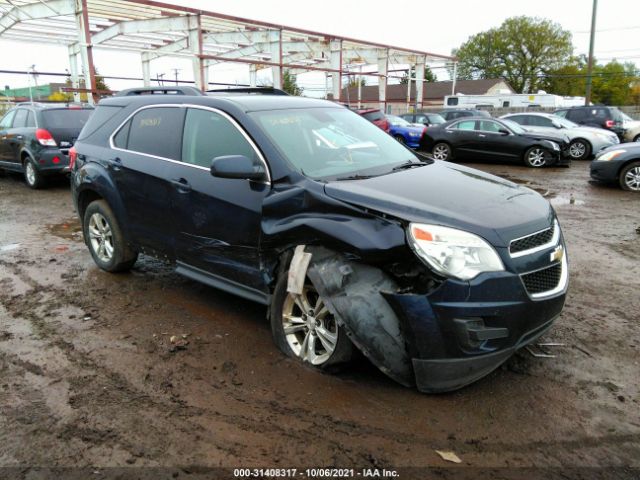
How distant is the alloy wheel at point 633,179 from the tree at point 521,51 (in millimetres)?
70764

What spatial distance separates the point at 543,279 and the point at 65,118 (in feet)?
34.0

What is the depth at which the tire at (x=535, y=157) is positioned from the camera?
47.3 feet

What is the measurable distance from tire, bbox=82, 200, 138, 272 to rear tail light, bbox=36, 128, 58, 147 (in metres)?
5.76

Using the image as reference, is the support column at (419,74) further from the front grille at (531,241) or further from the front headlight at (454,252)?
the front headlight at (454,252)

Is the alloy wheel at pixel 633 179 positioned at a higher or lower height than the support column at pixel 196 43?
lower

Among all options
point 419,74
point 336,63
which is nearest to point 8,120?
point 336,63

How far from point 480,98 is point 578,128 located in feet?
71.2

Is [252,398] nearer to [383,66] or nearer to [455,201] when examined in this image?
[455,201]

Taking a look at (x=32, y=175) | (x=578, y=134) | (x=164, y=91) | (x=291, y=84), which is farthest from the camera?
(x=291, y=84)

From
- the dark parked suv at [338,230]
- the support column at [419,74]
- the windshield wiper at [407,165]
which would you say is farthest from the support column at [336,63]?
the windshield wiper at [407,165]

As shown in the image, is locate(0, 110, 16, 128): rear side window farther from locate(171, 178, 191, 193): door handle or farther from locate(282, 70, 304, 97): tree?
locate(282, 70, 304, 97): tree

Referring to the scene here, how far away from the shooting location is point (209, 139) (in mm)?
4082

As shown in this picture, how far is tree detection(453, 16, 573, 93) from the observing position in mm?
72500

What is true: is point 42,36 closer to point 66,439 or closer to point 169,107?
point 169,107
